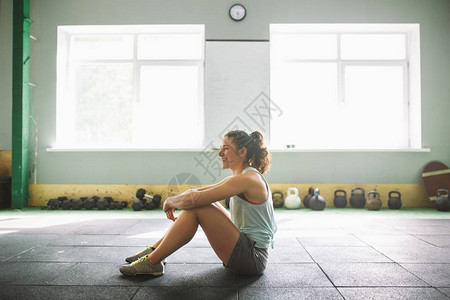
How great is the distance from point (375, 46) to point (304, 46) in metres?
1.17

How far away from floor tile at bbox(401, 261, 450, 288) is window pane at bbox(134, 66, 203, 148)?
3639 mm

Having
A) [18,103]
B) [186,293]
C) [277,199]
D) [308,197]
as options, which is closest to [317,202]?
[308,197]

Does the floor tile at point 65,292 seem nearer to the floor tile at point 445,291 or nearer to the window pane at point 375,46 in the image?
the floor tile at point 445,291

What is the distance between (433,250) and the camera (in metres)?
2.47

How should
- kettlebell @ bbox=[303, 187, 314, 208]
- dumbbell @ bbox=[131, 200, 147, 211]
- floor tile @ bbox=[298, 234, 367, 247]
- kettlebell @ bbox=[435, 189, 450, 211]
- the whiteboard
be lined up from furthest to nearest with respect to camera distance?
the whiteboard
kettlebell @ bbox=[303, 187, 314, 208]
dumbbell @ bbox=[131, 200, 147, 211]
kettlebell @ bbox=[435, 189, 450, 211]
floor tile @ bbox=[298, 234, 367, 247]

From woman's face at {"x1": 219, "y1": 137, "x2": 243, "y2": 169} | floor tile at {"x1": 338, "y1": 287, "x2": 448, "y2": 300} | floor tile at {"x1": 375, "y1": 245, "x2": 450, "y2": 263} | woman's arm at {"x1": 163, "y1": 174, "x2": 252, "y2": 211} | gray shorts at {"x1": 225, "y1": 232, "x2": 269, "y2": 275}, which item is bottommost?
floor tile at {"x1": 375, "y1": 245, "x2": 450, "y2": 263}

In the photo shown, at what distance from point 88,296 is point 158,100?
399 centimetres

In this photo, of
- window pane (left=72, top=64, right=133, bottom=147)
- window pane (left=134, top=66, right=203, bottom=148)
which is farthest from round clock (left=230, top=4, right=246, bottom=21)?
window pane (left=72, top=64, right=133, bottom=147)

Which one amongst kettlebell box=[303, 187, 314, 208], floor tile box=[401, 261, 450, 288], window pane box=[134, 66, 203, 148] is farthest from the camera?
window pane box=[134, 66, 203, 148]

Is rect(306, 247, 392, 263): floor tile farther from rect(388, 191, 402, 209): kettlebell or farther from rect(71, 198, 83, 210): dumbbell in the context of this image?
rect(71, 198, 83, 210): dumbbell

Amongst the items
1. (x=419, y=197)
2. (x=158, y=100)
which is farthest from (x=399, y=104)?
(x=158, y=100)

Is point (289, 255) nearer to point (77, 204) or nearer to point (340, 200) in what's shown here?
point (340, 200)

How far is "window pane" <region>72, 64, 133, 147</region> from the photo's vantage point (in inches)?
206

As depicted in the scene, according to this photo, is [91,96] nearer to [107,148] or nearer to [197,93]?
[107,148]
